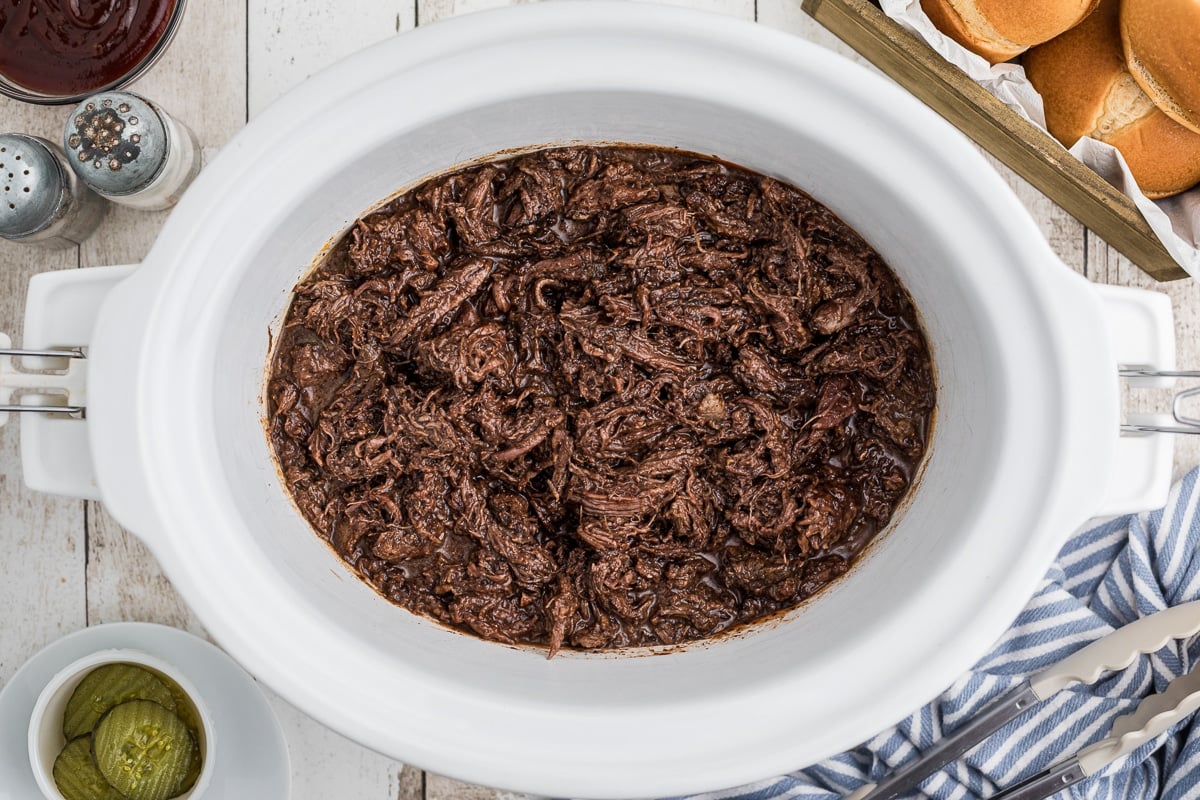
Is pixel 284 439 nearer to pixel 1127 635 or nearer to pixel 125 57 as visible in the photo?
pixel 125 57

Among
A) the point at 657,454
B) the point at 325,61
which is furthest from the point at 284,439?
the point at 325,61

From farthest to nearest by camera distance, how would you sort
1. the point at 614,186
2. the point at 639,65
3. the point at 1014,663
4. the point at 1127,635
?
the point at 1014,663
the point at 1127,635
the point at 614,186
the point at 639,65

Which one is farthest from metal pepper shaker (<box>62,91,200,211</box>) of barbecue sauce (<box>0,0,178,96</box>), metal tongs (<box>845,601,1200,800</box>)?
metal tongs (<box>845,601,1200,800</box>)

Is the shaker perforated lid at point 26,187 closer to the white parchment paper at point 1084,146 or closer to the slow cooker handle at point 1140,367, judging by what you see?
the white parchment paper at point 1084,146

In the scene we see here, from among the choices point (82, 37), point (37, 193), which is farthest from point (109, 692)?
point (82, 37)

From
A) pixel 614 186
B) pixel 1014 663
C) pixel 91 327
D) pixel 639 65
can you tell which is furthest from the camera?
pixel 1014 663

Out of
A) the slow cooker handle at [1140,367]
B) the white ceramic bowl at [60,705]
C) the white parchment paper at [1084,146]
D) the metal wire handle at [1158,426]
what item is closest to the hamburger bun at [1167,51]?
the white parchment paper at [1084,146]
